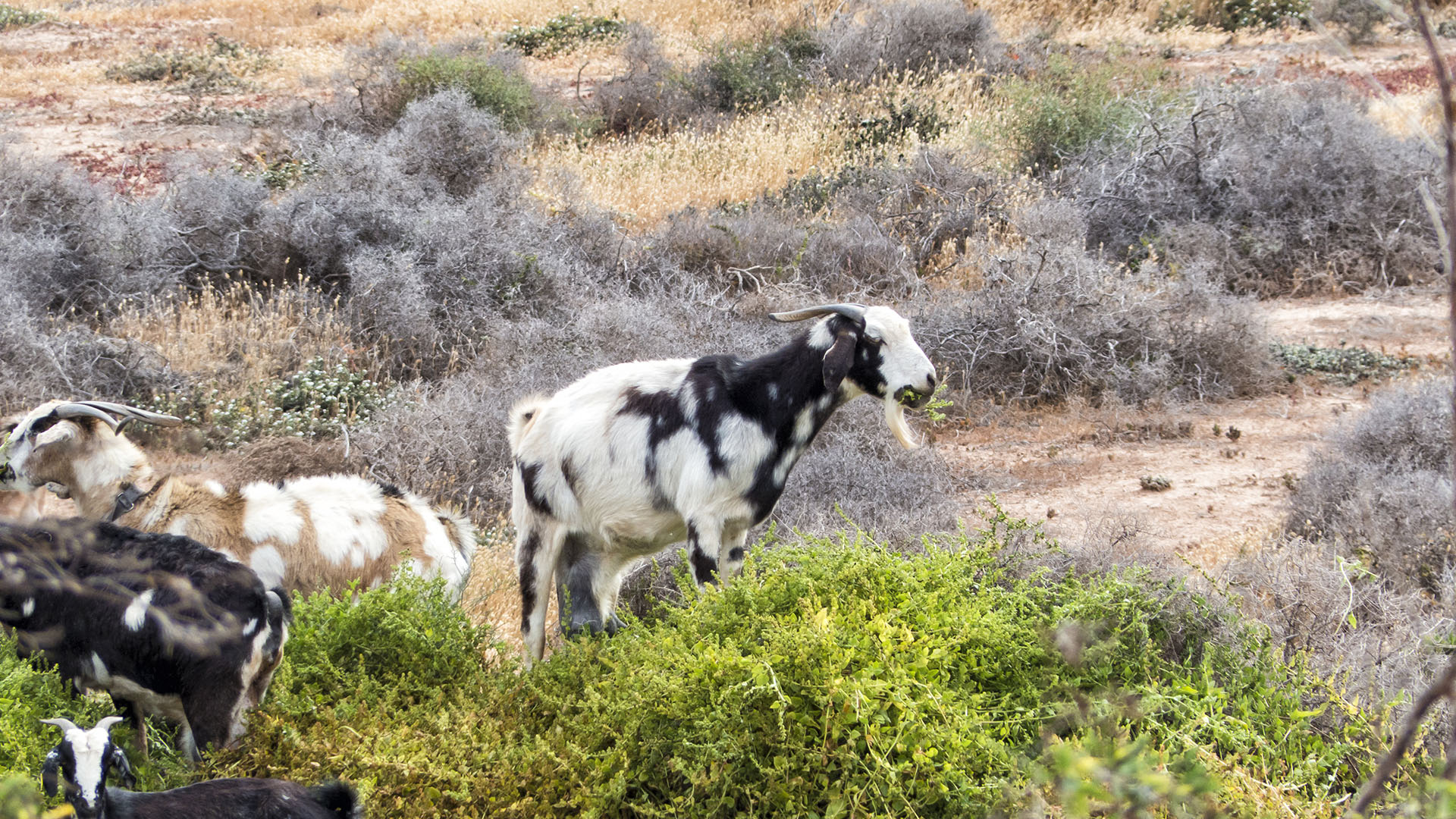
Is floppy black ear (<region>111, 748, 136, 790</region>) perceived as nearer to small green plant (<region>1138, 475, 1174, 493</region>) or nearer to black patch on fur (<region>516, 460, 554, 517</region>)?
black patch on fur (<region>516, 460, 554, 517</region>)

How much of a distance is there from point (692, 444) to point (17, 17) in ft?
89.1

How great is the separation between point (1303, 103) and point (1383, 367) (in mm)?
4834

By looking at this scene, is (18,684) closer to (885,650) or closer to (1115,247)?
(885,650)

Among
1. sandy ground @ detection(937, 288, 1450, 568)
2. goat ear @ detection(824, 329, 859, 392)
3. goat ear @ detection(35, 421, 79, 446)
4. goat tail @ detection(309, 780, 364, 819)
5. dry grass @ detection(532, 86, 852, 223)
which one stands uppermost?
goat ear @ detection(824, 329, 859, 392)

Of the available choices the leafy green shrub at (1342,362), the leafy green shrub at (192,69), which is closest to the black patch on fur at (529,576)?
the leafy green shrub at (1342,362)

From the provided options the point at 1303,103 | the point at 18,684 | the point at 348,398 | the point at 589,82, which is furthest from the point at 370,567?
the point at 589,82

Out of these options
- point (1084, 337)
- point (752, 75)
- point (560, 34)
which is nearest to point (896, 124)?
point (752, 75)

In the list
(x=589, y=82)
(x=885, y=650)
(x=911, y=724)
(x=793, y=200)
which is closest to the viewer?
(x=911, y=724)

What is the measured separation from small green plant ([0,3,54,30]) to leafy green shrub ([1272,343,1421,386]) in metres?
26.5

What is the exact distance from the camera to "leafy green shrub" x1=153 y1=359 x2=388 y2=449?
27.4 feet

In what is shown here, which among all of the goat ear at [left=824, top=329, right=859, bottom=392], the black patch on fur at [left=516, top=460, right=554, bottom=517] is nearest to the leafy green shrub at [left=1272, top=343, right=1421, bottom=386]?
the goat ear at [left=824, top=329, right=859, bottom=392]

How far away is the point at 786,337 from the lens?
9.45 metres

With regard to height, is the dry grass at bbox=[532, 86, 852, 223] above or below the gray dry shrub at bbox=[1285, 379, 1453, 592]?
below

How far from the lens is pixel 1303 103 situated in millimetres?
13664
